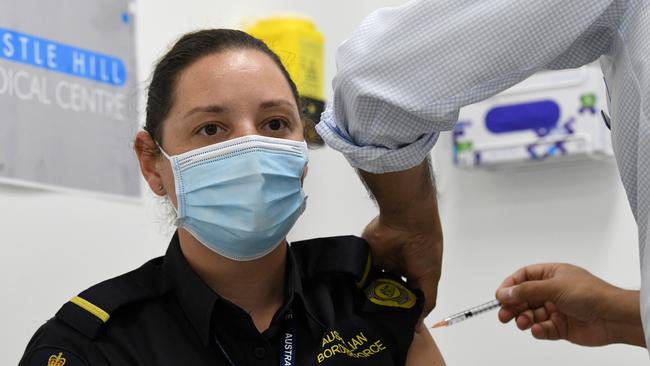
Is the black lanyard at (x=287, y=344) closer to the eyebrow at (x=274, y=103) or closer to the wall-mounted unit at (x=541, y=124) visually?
the eyebrow at (x=274, y=103)

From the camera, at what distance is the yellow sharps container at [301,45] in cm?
283

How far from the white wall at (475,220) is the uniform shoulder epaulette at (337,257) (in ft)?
2.33

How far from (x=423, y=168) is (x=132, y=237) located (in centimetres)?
99

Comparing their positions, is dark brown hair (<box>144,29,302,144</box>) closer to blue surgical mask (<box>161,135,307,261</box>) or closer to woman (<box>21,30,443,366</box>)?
woman (<box>21,30,443,366</box>)

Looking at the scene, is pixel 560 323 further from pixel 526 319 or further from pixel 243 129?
pixel 243 129

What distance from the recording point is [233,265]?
168 cm

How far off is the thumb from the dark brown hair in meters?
0.53

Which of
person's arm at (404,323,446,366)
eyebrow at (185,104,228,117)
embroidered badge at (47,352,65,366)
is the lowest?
person's arm at (404,323,446,366)

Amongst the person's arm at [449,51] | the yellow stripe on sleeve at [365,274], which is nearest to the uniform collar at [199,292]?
the yellow stripe on sleeve at [365,274]

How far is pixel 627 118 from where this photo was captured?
119 cm

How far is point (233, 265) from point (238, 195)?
134 millimetres

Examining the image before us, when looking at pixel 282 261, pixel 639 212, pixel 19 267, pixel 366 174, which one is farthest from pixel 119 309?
pixel 639 212

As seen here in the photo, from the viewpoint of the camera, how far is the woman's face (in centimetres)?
165

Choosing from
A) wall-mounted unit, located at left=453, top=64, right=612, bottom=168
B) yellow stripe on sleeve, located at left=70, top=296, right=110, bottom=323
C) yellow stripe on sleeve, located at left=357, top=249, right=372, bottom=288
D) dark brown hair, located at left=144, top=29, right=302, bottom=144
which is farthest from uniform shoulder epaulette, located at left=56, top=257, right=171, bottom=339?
wall-mounted unit, located at left=453, top=64, right=612, bottom=168
